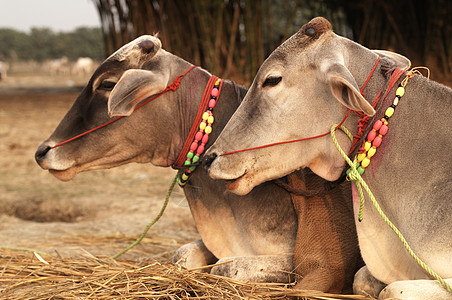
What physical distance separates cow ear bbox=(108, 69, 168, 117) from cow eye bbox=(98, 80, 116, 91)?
18cm

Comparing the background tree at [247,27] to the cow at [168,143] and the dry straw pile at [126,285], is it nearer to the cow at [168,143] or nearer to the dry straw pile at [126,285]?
the cow at [168,143]

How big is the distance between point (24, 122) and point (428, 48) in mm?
6643

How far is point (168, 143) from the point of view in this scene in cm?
328

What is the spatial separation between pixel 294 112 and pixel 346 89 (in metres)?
0.27

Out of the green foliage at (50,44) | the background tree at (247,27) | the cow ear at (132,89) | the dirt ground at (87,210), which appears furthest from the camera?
the green foliage at (50,44)

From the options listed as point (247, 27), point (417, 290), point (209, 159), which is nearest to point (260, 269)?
point (209, 159)

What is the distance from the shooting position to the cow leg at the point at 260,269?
115 inches

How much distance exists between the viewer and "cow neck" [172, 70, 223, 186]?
3141 millimetres

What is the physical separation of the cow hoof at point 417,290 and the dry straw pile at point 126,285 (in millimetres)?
286

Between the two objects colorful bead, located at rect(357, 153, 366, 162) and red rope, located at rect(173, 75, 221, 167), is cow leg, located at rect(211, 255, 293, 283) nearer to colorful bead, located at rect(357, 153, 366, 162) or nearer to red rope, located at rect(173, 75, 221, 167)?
red rope, located at rect(173, 75, 221, 167)

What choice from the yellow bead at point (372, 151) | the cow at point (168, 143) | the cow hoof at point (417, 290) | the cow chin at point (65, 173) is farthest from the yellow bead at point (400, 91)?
the cow chin at point (65, 173)

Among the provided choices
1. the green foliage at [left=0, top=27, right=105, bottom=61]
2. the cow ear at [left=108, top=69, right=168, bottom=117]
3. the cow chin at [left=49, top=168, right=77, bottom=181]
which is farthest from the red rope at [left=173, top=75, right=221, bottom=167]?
the green foliage at [left=0, top=27, right=105, bottom=61]

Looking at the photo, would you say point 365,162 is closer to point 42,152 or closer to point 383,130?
point 383,130

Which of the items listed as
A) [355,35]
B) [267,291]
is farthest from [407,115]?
[355,35]
